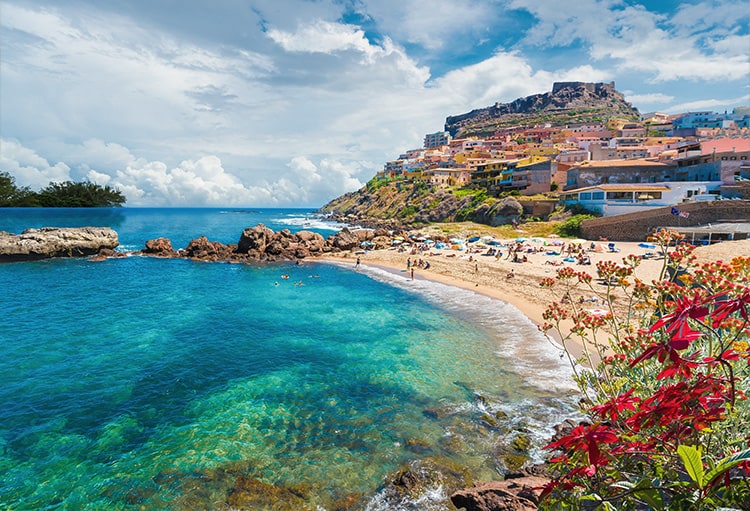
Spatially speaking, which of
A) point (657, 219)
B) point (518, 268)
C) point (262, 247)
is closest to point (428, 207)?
point (262, 247)

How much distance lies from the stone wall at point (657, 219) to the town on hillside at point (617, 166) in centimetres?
511

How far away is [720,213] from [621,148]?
55.3m

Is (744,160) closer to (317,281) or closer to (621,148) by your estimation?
(621,148)

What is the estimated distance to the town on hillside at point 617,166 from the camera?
54.7m

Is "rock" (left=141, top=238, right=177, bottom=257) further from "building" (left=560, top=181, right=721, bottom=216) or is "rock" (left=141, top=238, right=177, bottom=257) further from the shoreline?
"building" (left=560, top=181, right=721, bottom=216)

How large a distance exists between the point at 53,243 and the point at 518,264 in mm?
64560

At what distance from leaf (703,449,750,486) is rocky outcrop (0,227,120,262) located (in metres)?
69.7

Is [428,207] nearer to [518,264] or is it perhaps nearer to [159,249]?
[518,264]

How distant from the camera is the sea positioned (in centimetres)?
1123

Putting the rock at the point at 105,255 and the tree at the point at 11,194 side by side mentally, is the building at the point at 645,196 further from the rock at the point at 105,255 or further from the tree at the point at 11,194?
the tree at the point at 11,194

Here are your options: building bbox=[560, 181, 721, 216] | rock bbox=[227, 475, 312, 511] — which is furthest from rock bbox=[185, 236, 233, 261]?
building bbox=[560, 181, 721, 216]

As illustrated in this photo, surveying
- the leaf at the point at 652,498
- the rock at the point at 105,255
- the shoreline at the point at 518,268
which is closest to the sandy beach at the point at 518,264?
the shoreline at the point at 518,268

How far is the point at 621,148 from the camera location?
91500mm

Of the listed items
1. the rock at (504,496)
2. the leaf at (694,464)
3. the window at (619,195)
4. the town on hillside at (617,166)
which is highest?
the town on hillside at (617,166)
